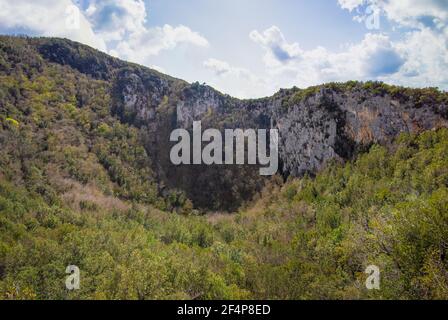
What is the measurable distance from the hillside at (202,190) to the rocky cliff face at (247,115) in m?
0.37

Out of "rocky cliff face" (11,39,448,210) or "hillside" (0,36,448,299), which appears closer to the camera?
"hillside" (0,36,448,299)

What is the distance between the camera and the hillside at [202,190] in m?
26.1

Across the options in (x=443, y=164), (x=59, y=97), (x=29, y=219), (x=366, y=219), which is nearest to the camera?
(x=366, y=219)

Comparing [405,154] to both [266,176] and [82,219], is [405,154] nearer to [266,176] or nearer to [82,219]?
[266,176]

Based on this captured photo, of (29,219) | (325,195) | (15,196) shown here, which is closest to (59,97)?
(15,196)

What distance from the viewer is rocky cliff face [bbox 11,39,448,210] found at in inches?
2594

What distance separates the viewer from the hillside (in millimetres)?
26125

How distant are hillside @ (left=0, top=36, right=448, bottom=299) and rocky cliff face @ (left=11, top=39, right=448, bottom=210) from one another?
0.37m

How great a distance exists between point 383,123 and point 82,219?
58.7 metres

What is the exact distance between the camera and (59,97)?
99812 mm

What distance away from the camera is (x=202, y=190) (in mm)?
94438

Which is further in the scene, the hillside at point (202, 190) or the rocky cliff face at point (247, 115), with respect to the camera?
the rocky cliff face at point (247, 115)

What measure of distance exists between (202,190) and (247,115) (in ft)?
93.0

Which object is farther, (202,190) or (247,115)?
(247,115)
